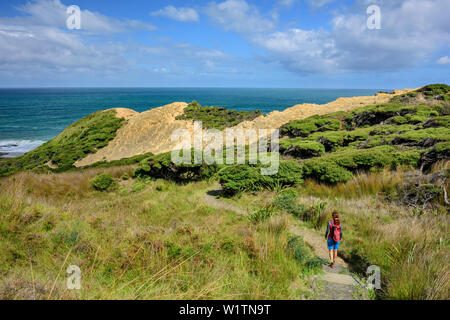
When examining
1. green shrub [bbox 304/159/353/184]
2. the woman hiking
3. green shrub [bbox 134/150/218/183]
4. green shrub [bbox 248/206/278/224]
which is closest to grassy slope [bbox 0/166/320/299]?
green shrub [bbox 248/206/278/224]

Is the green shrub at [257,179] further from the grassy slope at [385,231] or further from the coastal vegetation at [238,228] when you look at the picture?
the grassy slope at [385,231]

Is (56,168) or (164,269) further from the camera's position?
(56,168)

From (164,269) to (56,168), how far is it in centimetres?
2351

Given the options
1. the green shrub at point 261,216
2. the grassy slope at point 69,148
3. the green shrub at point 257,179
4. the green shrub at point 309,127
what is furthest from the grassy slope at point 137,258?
the grassy slope at point 69,148

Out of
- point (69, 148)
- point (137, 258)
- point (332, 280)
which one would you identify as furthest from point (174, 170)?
point (69, 148)

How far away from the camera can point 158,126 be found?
90.9 ft

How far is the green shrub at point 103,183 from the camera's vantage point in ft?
35.6

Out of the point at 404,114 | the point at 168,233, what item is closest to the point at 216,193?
the point at 168,233

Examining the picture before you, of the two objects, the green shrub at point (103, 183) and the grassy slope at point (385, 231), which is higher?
the grassy slope at point (385, 231)

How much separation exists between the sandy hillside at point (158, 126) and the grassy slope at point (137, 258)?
1787cm

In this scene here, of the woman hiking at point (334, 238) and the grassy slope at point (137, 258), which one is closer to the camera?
the grassy slope at point (137, 258)

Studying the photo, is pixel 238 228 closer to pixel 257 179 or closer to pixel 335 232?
pixel 335 232

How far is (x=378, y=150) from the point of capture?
834 cm
